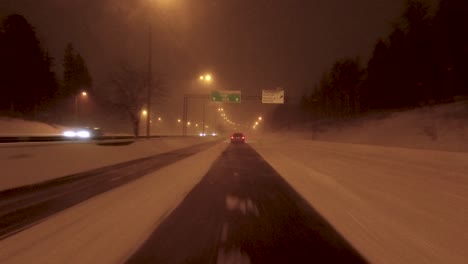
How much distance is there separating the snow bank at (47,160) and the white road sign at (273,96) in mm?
31878

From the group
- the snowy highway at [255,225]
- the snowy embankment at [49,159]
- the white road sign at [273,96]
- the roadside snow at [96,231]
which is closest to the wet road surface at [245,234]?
the snowy highway at [255,225]

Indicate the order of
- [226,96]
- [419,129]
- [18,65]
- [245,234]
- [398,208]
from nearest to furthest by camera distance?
[245,234] → [398,208] → [419,129] → [226,96] → [18,65]

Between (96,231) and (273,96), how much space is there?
158ft

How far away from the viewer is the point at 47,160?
15609 millimetres

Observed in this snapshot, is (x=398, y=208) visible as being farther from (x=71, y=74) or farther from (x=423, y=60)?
(x=71, y=74)

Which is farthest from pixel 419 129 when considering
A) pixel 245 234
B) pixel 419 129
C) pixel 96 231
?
pixel 96 231

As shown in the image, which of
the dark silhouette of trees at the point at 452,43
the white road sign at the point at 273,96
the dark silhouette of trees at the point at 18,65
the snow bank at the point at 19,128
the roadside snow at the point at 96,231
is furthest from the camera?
the dark silhouette of trees at the point at 18,65

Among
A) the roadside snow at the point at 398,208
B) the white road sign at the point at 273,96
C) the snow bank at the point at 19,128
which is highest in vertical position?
the white road sign at the point at 273,96

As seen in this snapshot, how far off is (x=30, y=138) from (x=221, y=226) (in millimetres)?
28588

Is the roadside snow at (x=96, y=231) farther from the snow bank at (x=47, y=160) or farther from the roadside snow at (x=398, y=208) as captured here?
the snow bank at (x=47, y=160)

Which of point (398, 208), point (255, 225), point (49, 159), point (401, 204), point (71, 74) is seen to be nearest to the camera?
point (255, 225)

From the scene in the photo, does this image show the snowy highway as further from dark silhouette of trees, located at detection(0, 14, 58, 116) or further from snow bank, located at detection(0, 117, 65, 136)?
dark silhouette of trees, located at detection(0, 14, 58, 116)

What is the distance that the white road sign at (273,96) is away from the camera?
2094 inches

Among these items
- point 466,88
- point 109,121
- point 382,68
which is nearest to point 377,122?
point 466,88
